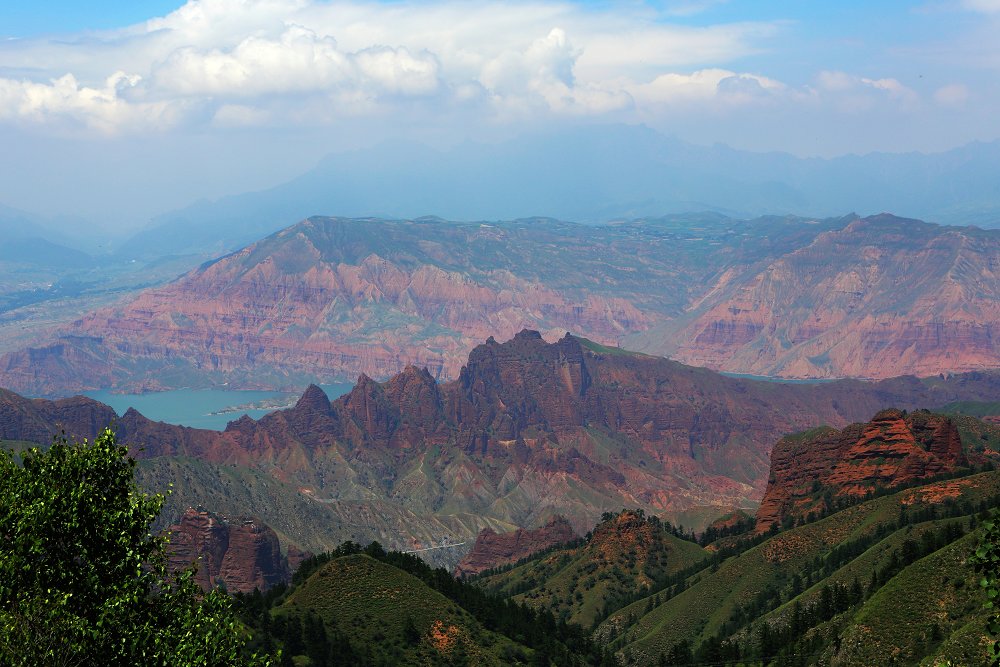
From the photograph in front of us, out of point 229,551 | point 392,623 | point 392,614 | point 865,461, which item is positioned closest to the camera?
point 392,623

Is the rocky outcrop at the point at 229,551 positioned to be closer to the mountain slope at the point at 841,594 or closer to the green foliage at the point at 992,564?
the mountain slope at the point at 841,594

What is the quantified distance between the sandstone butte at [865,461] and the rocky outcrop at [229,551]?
72103 mm

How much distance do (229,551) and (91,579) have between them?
147m

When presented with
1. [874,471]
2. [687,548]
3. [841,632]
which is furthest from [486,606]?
[874,471]

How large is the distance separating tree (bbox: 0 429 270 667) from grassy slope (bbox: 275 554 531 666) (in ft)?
164

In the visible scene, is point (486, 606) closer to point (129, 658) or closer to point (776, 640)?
point (776, 640)

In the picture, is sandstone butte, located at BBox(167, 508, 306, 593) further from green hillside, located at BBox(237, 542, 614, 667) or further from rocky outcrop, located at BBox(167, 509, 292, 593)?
green hillside, located at BBox(237, 542, 614, 667)

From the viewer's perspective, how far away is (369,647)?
309ft

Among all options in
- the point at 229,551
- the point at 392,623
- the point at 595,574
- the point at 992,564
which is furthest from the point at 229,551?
the point at 992,564

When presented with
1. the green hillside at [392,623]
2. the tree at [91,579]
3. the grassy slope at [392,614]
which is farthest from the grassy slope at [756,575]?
the tree at [91,579]

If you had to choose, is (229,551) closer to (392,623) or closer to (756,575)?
(756,575)

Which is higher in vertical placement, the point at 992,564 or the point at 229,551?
the point at 992,564

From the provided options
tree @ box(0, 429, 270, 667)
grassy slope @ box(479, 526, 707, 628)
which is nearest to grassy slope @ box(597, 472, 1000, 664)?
grassy slope @ box(479, 526, 707, 628)

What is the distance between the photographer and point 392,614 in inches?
3964
